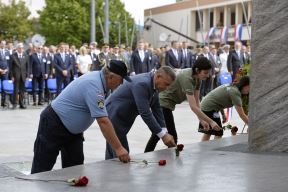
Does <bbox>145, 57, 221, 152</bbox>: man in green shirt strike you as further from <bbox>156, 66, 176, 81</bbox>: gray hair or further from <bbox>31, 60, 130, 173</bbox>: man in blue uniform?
<bbox>31, 60, 130, 173</bbox>: man in blue uniform

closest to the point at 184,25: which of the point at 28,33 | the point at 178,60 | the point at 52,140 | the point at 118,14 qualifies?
the point at 118,14

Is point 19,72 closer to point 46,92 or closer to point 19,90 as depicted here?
point 19,90

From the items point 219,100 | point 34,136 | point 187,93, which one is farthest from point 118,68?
point 34,136

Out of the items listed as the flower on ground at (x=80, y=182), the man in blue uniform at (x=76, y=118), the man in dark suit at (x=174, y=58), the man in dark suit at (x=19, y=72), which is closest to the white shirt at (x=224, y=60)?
the man in dark suit at (x=174, y=58)

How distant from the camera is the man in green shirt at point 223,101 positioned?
8.20m

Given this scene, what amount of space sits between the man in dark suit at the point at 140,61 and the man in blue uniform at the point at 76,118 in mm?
16795

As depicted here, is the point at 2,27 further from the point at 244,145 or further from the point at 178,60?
the point at 244,145

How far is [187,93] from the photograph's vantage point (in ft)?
25.6

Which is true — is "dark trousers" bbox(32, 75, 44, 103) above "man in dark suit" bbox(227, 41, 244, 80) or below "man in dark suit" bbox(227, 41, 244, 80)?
below

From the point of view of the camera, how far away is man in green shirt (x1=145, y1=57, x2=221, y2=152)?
7609 millimetres

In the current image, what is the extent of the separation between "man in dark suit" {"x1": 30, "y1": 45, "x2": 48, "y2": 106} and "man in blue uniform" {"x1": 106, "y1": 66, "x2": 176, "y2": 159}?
1429 centimetres

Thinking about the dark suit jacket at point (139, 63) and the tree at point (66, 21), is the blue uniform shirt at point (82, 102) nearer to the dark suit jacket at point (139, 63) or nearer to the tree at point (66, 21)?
the dark suit jacket at point (139, 63)

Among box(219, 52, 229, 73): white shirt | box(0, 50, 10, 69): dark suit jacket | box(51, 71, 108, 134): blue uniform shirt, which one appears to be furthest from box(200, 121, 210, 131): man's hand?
box(219, 52, 229, 73): white shirt

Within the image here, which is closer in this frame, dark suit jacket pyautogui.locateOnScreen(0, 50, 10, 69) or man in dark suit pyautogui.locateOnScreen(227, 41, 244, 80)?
dark suit jacket pyautogui.locateOnScreen(0, 50, 10, 69)
